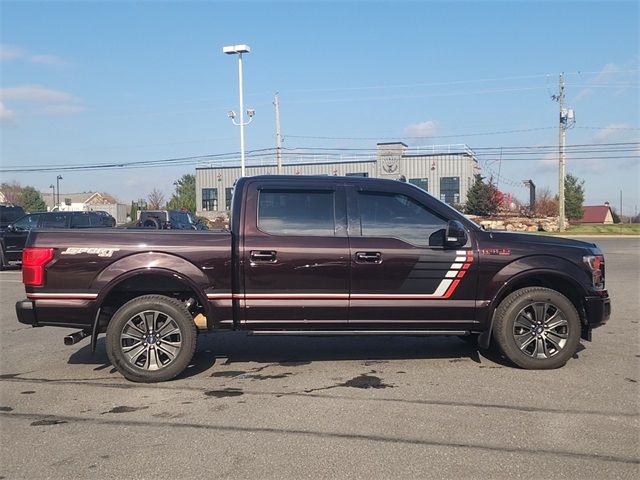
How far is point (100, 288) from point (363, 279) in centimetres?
254

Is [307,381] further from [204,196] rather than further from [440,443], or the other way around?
[204,196]

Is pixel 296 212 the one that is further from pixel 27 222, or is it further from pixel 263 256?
pixel 27 222

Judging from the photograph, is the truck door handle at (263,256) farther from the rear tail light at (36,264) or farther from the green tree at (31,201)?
the green tree at (31,201)

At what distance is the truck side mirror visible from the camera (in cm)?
566

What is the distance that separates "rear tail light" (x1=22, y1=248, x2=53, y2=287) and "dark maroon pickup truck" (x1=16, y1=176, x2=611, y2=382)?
0.04 ft

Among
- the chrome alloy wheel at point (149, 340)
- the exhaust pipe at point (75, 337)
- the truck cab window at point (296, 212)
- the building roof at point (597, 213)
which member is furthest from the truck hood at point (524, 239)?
the building roof at point (597, 213)

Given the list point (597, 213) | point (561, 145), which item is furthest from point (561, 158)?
point (597, 213)

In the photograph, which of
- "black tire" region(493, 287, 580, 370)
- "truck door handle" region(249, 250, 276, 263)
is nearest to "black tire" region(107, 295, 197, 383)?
"truck door handle" region(249, 250, 276, 263)

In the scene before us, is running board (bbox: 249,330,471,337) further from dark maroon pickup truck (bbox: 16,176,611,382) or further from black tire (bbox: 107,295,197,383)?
black tire (bbox: 107,295,197,383)

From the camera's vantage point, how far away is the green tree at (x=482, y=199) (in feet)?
162

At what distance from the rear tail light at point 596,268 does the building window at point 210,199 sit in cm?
6109

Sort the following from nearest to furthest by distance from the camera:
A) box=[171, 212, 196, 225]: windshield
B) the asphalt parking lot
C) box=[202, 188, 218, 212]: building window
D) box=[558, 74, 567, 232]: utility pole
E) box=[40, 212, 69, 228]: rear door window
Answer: the asphalt parking lot < box=[40, 212, 69, 228]: rear door window < box=[171, 212, 196, 225]: windshield < box=[558, 74, 567, 232]: utility pole < box=[202, 188, 218, 212]: building window

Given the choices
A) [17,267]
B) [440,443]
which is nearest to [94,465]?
[440,443]

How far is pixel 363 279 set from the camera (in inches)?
223
